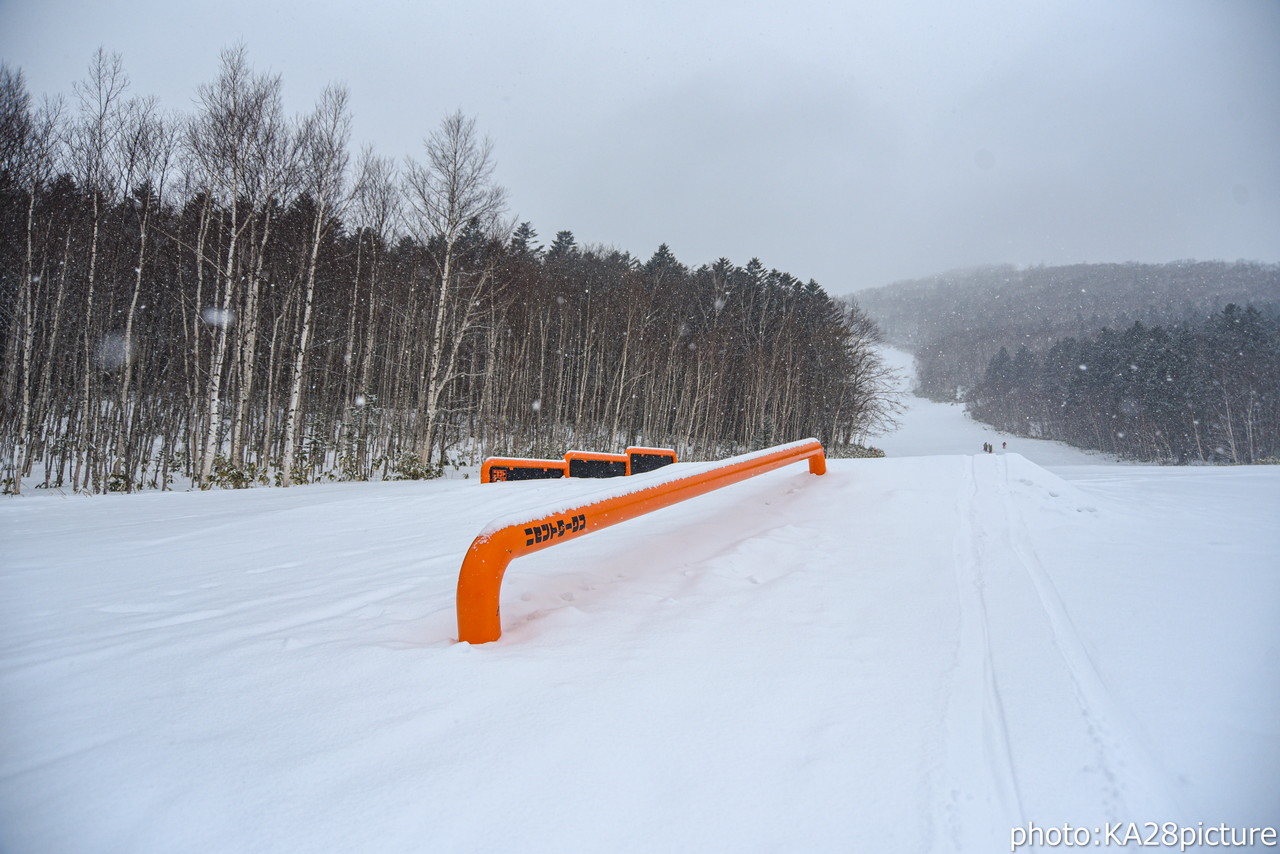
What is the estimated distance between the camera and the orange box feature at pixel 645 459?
345 inches

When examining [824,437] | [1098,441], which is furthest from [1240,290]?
[824,437]

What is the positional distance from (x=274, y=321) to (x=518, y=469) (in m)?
12.5

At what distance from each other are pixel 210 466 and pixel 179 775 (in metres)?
12.4

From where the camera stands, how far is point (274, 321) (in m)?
16.0

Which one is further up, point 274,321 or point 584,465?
point 274,321

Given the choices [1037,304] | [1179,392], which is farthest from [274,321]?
[1037,304]

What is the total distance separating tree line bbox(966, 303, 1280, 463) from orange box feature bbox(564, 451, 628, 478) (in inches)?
1552

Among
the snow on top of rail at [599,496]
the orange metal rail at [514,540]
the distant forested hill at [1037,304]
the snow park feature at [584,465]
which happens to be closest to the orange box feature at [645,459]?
the snow park feature at [584,465]

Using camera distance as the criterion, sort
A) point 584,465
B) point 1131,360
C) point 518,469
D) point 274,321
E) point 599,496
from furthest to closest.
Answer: point 1131,360 < point 274,321 < point 584,465 < point 518,469 < point 599,496

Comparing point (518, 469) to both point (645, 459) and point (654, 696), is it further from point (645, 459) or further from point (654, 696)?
point (654, 696)

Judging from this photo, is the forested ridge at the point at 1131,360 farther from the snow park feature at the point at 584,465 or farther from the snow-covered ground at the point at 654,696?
the snow-covered ground at the point at 654,696

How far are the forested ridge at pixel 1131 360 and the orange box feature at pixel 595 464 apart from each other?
32091mm

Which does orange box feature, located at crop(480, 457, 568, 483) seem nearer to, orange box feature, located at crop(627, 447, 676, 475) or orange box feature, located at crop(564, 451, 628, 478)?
orange box feature, located at crop(564, 451, 628, 478)

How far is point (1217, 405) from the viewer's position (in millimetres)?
41438
